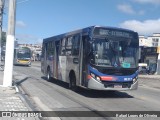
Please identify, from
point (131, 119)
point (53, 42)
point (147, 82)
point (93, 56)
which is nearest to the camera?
point (131, 119)

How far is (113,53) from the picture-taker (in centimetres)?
1652

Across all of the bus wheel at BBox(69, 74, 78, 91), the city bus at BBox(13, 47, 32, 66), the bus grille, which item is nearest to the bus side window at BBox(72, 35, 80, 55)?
the bus wheel at BBox(69, 74, 78, 91)

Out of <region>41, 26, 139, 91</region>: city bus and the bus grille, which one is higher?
<region>41, 26, 139, 91</region>: city bus

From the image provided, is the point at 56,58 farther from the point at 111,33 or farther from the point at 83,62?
the point at 111,33

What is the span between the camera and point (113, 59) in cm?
1652

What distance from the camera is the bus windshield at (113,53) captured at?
53.7 feet

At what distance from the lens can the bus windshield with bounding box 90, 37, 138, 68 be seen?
1636cm

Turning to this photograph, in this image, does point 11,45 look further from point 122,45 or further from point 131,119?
point 131,119

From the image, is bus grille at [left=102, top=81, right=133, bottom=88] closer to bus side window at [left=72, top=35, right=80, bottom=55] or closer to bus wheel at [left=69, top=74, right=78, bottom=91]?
bus side window at [left=72, top=35, right=80, bottom=55]

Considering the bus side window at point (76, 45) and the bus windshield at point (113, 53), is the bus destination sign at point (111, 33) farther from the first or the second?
the bus side window at point (76, 45)

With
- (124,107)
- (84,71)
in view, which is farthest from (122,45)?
(124,107)

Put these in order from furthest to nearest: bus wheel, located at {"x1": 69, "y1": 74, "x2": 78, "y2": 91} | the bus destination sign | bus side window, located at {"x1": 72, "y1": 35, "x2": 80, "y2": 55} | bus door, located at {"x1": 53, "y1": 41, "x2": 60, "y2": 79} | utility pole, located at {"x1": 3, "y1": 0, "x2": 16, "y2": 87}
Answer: bus door, located at {"x1": 53, "y1": 41, "x2": 60, "y2": 79} → bus wheel, located at {"x1": 69, "y1": 74, "x2": 78, "y2": 91} → bus side window, located at {"x1": 72, "y1": 35, "x2": 80, "y2": 55} → utility pole, located at {"x1": 3, "y1": 0, "x2": 16, "y2": 87} → the bus destination sign

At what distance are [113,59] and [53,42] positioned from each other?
8404 millimetres

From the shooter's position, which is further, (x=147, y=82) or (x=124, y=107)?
(x=147, y=82)
